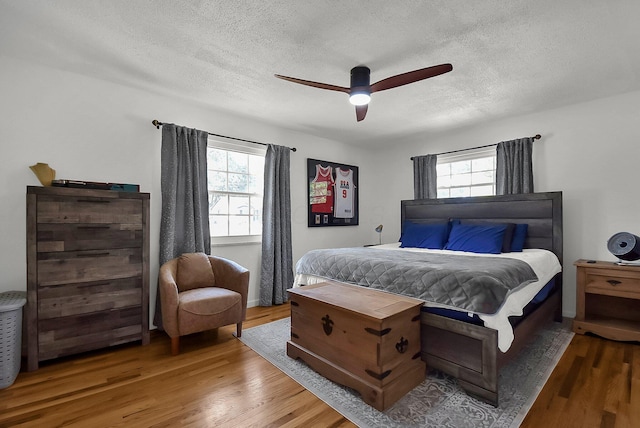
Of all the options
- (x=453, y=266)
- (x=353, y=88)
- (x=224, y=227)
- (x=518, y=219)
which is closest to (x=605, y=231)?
(x=518, y=219)

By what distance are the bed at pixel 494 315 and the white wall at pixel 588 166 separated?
281mm

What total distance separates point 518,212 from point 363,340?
2.78 m

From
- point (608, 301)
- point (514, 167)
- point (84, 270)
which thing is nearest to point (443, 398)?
point (608, 301)

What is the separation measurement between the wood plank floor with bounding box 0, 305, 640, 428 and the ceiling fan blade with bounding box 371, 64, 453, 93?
216 centimetres

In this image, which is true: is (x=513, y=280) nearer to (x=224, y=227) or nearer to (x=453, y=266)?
(x=453, y=266)

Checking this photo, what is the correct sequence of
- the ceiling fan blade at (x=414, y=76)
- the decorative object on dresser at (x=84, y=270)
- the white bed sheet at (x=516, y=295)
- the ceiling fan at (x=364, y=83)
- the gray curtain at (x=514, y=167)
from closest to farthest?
the white bed sheet at (x=516, y=295) < the ceiling fan blade at (x=414, y=76) < the ceiling fan at (x=364, y=83) < the decorative object on dresser at (x=84, y=270) < the gray curtain at (x=514, y=167)

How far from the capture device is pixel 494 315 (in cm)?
182

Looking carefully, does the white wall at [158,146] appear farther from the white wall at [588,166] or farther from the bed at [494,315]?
the bed at [494,315]

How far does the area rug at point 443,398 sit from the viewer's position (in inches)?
66.9

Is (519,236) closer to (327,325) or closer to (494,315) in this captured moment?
(494,315)

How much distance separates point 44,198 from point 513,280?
3.48 meters

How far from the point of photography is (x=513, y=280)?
83.4 inches

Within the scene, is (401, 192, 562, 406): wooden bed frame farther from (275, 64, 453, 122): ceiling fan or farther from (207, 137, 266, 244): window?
(207, 137, 266, 244): window

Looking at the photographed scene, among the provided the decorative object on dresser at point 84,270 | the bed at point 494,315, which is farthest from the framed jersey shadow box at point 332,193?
the decorative object on dresser at point 84,270
